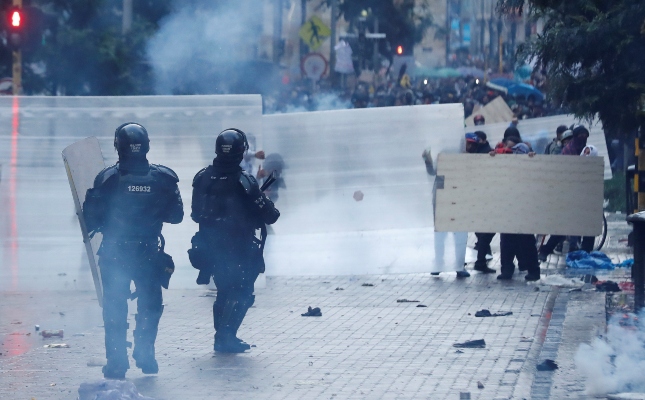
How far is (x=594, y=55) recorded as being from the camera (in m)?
9.80

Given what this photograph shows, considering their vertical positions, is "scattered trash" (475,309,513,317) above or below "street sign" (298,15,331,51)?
below

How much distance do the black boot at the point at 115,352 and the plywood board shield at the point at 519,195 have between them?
5.92 metres

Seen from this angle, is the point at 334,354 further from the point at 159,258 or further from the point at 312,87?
the point at 312,87

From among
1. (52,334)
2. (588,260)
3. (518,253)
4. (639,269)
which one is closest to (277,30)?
(588,260)

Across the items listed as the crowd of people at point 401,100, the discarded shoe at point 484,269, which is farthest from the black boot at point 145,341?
the crowd of people at point 401,100

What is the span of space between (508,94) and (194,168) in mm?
27128

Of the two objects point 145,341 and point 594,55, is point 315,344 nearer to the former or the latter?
point 145,341

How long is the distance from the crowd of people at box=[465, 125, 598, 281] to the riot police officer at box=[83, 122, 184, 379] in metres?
6.07

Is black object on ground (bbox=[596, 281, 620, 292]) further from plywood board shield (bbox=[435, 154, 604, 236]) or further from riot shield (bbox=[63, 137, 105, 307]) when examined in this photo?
riot shield (bbox=[63, 137, 105, 307])

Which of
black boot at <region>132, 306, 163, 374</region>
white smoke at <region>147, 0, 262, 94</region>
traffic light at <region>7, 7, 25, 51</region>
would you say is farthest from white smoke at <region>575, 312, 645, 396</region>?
white smoke at <region>147, 0, 262, 94</region>

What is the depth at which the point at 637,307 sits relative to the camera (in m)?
7.34

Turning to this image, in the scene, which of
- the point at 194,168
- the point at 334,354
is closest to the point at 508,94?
the point at 194,168

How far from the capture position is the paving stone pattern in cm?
684

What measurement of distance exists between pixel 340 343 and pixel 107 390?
2.81 m
